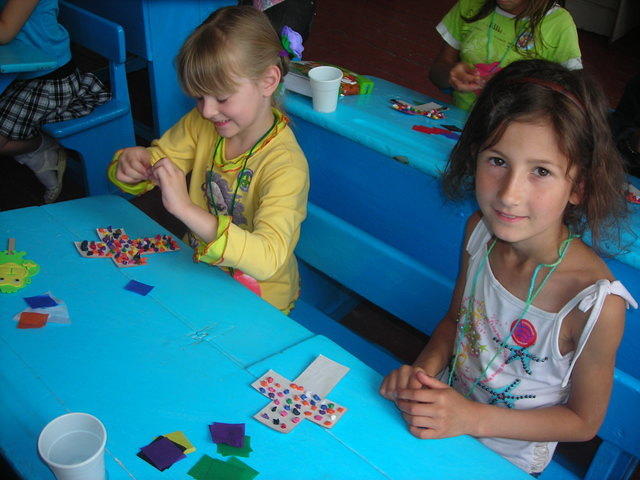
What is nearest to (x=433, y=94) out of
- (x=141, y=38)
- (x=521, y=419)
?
(x=141, y=38)

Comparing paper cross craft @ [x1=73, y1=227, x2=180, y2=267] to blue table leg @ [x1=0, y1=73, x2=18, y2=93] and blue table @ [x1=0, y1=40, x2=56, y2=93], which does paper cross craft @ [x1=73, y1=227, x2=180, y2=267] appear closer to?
blue table @ [x1=0, y1=40, x2=56, y2=93]

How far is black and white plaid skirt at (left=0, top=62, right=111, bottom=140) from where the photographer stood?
2.75 meters

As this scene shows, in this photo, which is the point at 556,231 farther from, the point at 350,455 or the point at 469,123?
the point at 350,455

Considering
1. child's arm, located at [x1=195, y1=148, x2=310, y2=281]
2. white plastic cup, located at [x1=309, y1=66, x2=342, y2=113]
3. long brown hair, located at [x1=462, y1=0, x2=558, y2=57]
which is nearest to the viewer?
child's arm, located at [x1=195, y1=148, x2=310, y2=281]

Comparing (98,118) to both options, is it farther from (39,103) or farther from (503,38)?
(503,38)

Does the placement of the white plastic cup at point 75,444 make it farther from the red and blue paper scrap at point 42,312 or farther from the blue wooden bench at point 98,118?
the blue wooden bench at point 98,118

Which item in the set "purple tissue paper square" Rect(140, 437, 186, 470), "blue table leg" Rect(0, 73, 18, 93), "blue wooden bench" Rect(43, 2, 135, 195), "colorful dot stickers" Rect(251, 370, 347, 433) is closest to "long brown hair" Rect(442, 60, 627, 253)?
"colorful dot stickers" Rect(251, 370, 347, 433)

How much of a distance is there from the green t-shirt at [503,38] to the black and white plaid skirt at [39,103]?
163cm

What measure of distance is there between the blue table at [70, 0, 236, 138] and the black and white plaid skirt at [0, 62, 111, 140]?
35cm

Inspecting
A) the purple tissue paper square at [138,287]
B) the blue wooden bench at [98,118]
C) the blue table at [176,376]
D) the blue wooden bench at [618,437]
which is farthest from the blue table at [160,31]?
the blue wooden bench at [618,437]

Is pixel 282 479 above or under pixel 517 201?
under

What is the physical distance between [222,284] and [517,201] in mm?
667

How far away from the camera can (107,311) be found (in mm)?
1266

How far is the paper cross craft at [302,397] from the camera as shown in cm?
105
